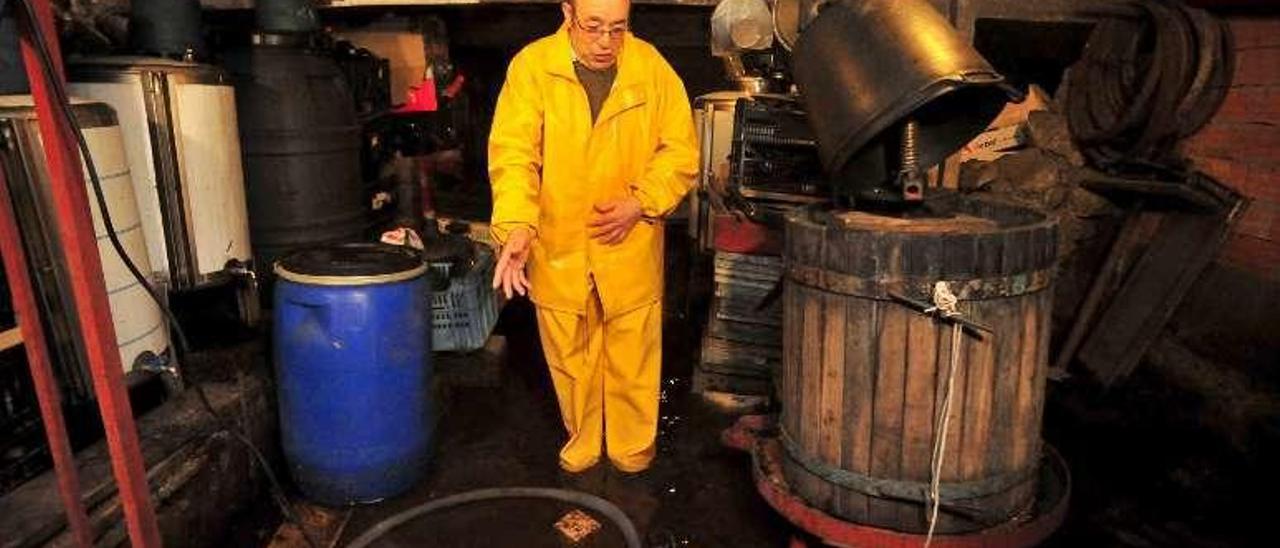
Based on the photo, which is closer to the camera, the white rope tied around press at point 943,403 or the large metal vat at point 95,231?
the white rope tied around press at point 943,403

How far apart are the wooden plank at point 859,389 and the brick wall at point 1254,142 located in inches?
148

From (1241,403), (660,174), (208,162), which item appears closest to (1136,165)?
(1241,403)

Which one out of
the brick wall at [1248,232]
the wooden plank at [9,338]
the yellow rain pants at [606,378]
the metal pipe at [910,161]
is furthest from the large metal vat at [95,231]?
the brick wall at [1248,232]

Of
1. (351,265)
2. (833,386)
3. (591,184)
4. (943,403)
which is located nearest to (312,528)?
(351,265)

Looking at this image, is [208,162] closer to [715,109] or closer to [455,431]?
[455,431]

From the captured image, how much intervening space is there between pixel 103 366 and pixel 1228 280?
608 centimetres

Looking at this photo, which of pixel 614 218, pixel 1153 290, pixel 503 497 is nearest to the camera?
pixel 614 218

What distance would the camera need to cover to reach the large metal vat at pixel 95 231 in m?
2.85

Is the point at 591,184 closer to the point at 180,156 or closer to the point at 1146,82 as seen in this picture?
the point at 180,156

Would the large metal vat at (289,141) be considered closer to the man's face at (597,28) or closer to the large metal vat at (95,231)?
the large metal vat at (95,231)

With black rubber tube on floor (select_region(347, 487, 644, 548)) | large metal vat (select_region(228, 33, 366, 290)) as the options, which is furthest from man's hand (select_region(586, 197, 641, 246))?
large metal vat (select_region(228, 33, 366, 290))

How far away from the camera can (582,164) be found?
377cm

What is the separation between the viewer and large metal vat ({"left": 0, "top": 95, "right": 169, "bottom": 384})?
2.85 metres

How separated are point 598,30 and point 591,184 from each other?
71 cm
